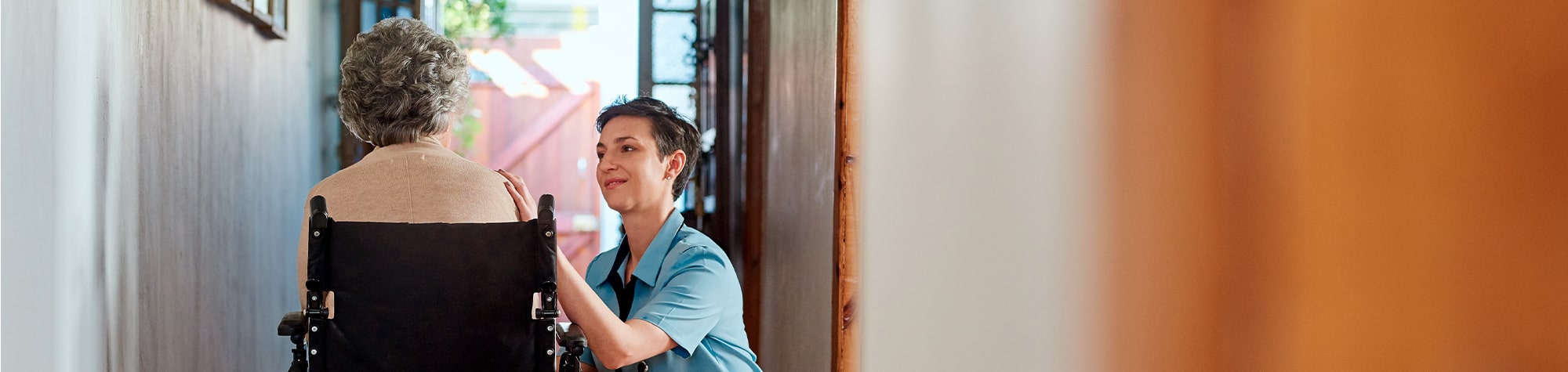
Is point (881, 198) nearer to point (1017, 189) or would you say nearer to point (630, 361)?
point (1017, 189)

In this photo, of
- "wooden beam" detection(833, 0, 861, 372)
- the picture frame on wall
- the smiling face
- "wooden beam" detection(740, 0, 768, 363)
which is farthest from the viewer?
"wooden beam" detection(740, 0, 768, 363)

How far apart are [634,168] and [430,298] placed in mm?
558

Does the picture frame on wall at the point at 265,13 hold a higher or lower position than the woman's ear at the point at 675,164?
higher

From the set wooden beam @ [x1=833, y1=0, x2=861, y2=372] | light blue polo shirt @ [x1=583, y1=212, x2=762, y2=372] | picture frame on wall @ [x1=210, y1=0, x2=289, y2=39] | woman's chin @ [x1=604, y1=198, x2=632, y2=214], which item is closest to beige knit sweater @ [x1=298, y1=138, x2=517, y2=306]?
light blue polo shirt @ [x1=583, y1=212, x2=762, y2=372]

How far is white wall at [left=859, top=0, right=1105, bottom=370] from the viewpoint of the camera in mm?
A: 242

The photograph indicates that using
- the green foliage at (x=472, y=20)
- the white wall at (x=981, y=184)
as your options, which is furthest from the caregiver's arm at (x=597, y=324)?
the green foliage at (x=472, y=20)

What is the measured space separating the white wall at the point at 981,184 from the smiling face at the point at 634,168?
1.48 metres

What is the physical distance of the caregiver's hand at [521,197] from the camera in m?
1.70

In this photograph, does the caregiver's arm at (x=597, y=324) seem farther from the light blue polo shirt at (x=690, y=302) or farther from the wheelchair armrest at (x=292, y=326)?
the wheelchair armrest at (x=292, y=326)

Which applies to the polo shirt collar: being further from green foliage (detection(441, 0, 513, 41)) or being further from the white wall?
green foliage (detection(441, 0, 513, 41))

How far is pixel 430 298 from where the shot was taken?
1561 mm

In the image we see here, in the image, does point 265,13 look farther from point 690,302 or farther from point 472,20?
point 690,302

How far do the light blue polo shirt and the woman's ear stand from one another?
11 centimetres

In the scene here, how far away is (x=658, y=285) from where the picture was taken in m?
1.84
